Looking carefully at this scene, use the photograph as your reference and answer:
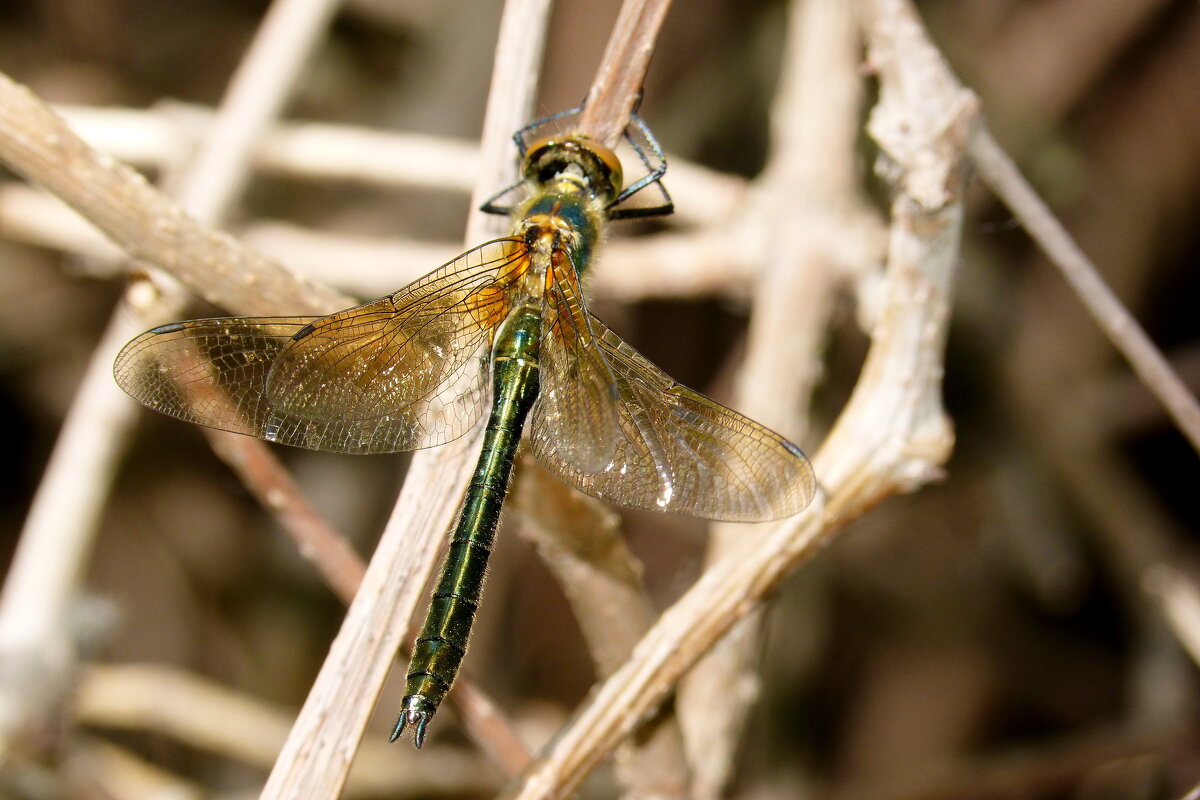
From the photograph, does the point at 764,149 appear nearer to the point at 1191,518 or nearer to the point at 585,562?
the point at 1191,518

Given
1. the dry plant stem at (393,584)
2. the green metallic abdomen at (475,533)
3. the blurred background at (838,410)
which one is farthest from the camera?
the blurred background at (838,410)

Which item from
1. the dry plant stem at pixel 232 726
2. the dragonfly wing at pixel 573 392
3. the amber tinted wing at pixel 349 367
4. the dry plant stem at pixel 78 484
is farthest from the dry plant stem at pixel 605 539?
the dry plant stem at pixel 232 726

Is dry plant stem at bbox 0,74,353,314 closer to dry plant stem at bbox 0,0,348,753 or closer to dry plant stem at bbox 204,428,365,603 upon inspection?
dry plant stem at bbox 204,428,365,603

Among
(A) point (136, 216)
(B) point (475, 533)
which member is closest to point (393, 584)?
(B) point (475, 533)

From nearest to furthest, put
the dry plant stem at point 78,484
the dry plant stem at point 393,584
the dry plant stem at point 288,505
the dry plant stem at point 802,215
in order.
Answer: the dry plant stem at point 393,584 < the dry plant stem at point 288,505 < the dry plant stem at point 78,484 < the dry plant stem at point 802,215

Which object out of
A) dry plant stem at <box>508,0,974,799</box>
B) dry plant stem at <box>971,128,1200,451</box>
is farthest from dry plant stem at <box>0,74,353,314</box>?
dry plant stem at <box>971,128,1200,451</box>

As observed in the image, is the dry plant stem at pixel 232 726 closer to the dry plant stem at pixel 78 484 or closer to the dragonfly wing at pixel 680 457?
the dry plant stem at pixel 78 484

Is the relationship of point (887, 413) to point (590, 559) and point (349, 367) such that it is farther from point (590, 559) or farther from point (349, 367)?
point (349, 367)

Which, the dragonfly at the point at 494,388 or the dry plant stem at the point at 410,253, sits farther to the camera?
the dry plant stem at the point at 410,253
